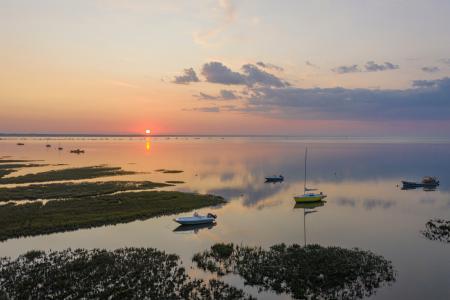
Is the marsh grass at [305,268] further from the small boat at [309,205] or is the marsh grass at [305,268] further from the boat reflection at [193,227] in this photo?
the small boat at [309,205]

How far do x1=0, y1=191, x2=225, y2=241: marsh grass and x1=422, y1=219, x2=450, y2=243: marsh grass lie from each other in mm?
30463

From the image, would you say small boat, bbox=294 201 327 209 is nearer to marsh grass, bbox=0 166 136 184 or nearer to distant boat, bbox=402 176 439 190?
distant boat, bbox=402 176 439 190

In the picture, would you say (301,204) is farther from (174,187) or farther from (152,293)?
(152,293)

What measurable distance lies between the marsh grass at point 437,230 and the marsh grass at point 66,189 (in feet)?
162

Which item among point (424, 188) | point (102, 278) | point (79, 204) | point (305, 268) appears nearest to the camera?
point (102, 278)

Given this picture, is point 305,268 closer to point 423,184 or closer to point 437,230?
point 437,230

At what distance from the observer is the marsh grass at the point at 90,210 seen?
39.2m

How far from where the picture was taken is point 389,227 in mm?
43719

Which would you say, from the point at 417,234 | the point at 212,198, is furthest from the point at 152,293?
the point at 212,198

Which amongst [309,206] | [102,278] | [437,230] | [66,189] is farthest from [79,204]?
[437,230]

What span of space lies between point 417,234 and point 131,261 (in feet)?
108

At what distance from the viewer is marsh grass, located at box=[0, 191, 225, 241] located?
129 feet

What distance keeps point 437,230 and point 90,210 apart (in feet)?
148

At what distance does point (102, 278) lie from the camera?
1005 inches
